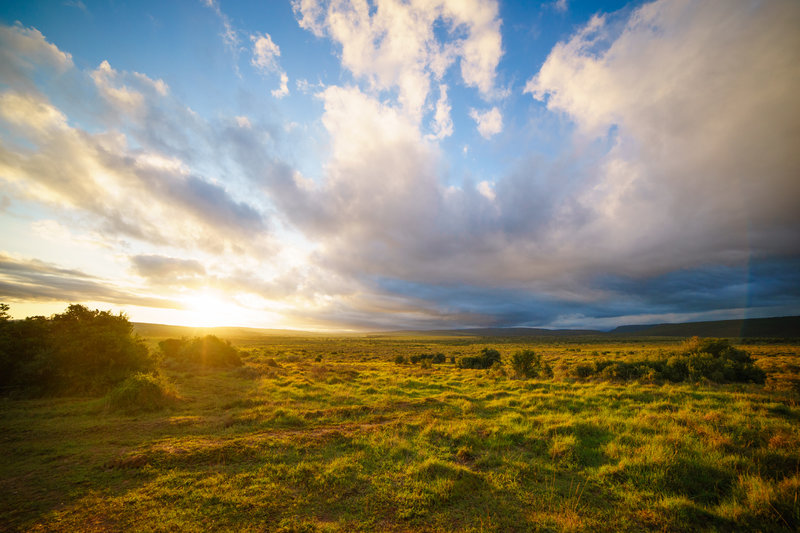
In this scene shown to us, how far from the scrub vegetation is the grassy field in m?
0.05

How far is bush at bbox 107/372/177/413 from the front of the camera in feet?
44.7

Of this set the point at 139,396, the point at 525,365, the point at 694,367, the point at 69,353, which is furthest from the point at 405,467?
the point at 694,367

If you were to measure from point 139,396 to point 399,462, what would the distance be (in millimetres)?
13946

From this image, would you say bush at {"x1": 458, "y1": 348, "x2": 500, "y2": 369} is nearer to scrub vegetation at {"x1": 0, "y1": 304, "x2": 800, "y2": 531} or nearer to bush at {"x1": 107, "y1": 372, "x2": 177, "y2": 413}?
scrub vegetation at {"x1": 0, "y1": 304, "x2": 800, "y2": 531}

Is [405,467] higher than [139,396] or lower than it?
lower

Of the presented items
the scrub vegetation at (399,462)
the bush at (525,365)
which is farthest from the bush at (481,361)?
the scrub vegetation at (399,462)

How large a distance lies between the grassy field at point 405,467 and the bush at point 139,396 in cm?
49

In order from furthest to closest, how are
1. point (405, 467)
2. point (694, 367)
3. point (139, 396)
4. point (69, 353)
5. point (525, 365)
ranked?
point (525, 365)
point (694, 367)
point (69, 353)
point (139, 396)
point (405, 467)

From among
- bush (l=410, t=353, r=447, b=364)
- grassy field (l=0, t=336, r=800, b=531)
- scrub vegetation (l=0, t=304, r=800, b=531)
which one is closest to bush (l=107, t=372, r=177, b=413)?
scrub vegetation (l=0, t=304, r=800, b=531)

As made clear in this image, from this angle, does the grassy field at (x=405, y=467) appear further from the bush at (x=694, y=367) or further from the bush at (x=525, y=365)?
the bush at (x=525, y=365)

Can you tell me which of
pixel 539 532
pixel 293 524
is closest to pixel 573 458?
pixel 539 532

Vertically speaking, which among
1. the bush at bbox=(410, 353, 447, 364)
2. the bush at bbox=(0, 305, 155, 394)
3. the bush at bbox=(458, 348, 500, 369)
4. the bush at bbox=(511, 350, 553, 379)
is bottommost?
the bush at bbox=(410, 353, 447, 364)

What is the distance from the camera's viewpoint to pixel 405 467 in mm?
8164

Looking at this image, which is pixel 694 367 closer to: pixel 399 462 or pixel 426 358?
pixel 399 462
